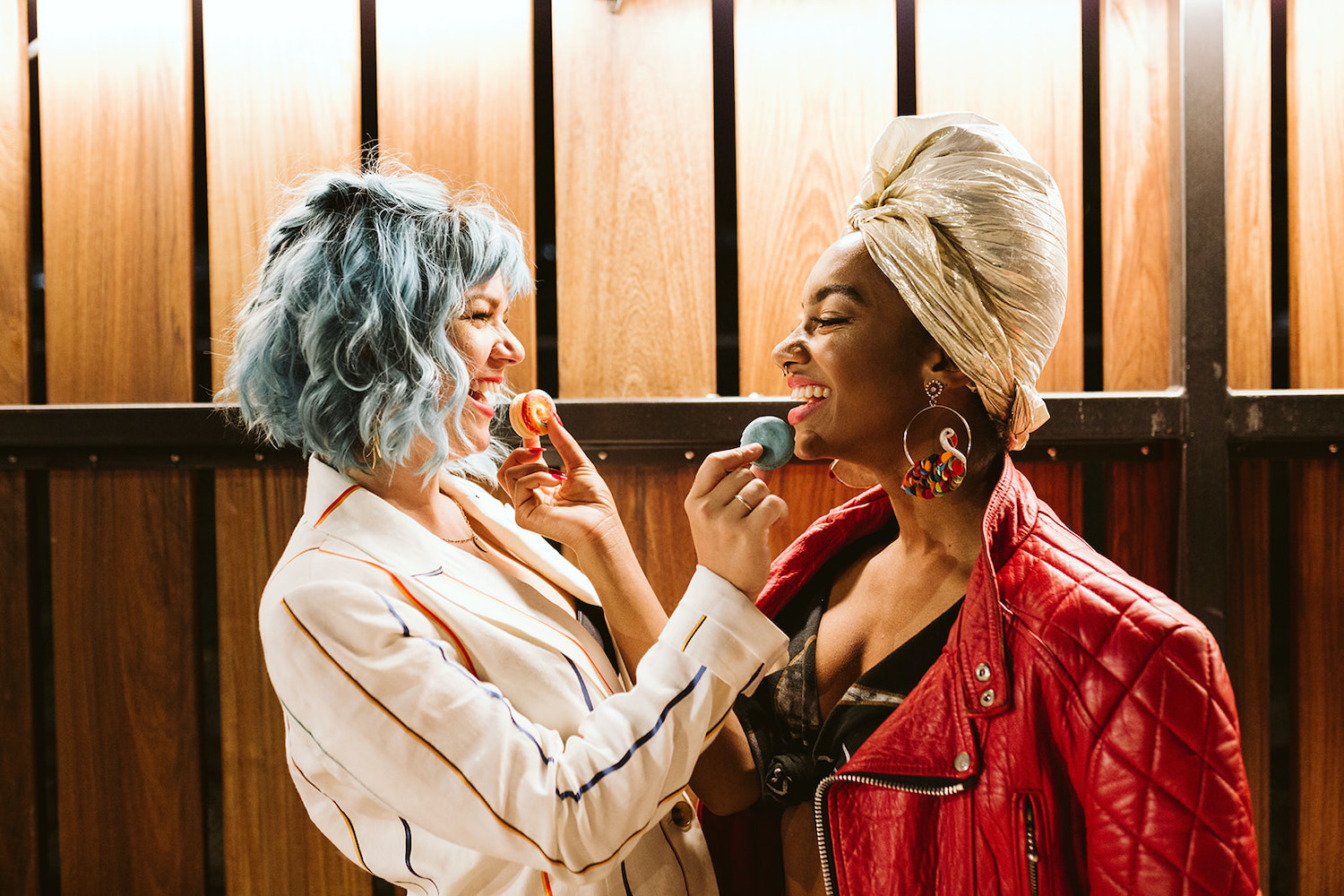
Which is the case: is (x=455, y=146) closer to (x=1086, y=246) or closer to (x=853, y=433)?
(x=853, y=433)

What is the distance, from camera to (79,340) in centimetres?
262

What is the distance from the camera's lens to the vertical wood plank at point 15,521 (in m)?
2.60

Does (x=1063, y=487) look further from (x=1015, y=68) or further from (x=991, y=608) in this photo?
(x=991, y=608)

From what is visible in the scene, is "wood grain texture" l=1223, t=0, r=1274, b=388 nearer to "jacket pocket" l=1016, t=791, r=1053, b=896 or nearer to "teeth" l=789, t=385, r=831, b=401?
"teeth" l=789, t=385, r=831, b=401

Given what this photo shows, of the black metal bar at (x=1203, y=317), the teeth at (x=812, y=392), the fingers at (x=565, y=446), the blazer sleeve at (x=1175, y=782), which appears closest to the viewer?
the blazer sleeve at (x=1175, y=782)

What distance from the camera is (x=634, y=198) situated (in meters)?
2.54

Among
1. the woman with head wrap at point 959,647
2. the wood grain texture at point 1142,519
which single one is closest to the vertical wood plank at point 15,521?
the woman with head wrap at point 959,647

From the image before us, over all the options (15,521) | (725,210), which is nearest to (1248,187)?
(725,210)

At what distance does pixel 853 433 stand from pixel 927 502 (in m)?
0.21

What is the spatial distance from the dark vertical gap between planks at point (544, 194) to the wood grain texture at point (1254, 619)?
83.5 inches

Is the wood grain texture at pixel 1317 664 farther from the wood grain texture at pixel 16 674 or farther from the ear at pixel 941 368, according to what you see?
the wood grain texture at pixel 16 674

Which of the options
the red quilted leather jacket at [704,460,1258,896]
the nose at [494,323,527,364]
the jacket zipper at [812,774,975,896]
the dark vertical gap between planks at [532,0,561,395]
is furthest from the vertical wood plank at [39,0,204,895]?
the red quilted leather jacket at [704,460,1258,896]

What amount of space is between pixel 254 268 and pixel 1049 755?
2.49 meters

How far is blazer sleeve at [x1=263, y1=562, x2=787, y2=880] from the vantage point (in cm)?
127
